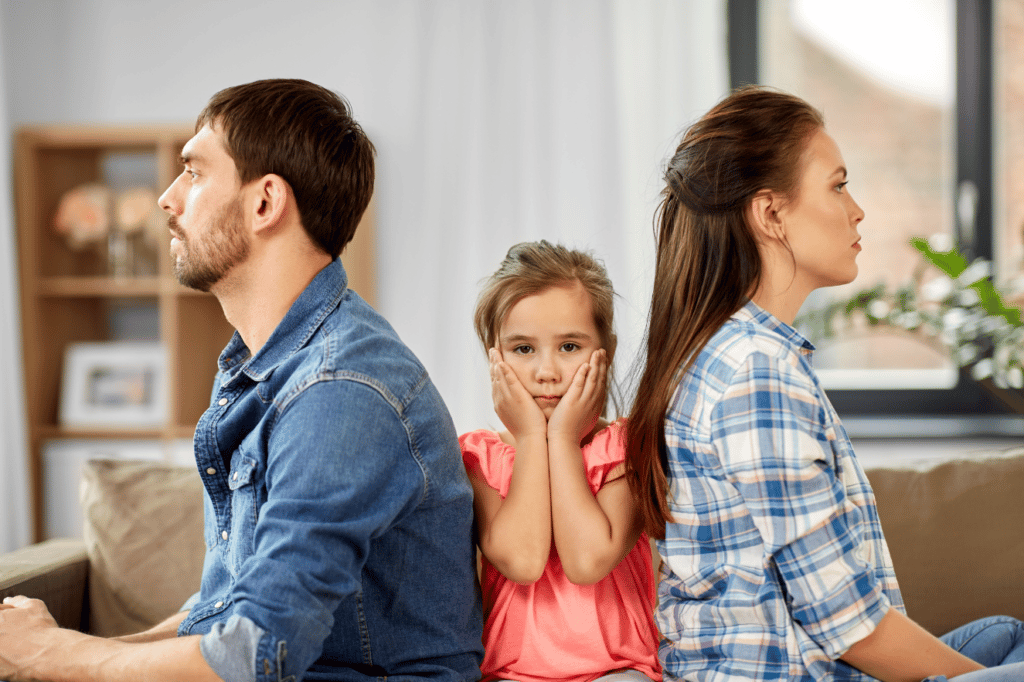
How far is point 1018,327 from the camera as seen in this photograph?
7.61 ft

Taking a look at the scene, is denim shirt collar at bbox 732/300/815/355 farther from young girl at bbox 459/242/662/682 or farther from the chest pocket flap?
the chest pocket flap

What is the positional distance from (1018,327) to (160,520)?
224cm

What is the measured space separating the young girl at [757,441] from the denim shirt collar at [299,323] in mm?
441

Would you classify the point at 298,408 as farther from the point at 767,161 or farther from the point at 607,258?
the point at 607,258

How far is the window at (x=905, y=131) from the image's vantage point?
295 centimetres

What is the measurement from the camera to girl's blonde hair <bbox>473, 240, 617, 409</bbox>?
1313mm

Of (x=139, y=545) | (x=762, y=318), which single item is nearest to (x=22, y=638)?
(x=139, y=545)

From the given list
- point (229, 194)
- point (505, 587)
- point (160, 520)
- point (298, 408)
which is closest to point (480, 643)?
point (505, 587)

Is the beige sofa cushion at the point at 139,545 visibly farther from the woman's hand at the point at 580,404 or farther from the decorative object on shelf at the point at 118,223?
the decorative object on shelf at the point at 118,223

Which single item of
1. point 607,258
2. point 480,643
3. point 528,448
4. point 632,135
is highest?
point 632,135

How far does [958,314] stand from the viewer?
8.04ft

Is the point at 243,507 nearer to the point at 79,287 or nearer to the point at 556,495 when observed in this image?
the point at 556,495

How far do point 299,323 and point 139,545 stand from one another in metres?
0.80

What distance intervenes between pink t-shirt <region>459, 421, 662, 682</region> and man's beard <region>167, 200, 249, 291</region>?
0.46 meters
